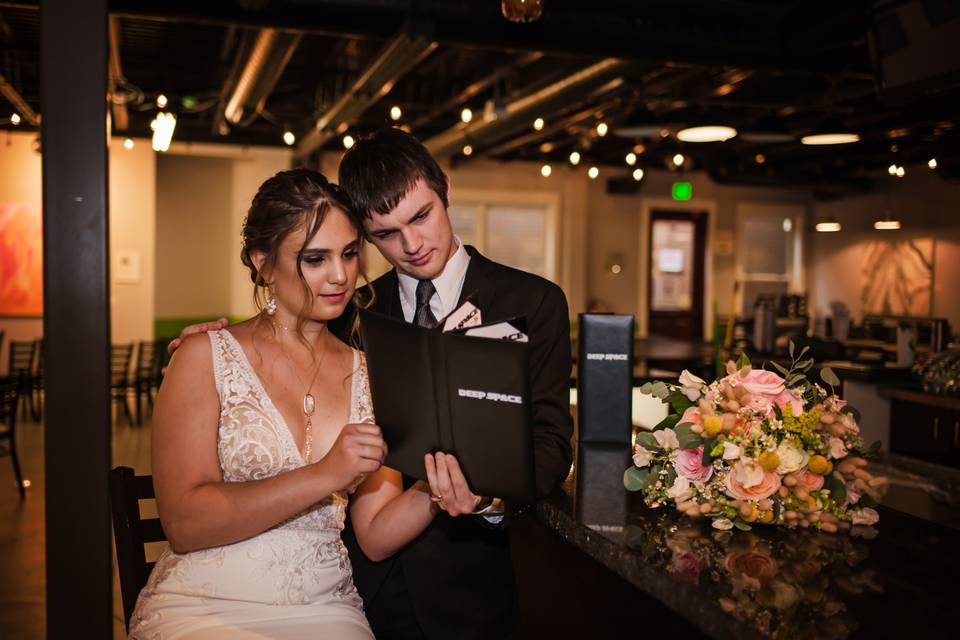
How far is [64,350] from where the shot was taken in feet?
7.26

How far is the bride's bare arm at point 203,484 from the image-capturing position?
1817 mm

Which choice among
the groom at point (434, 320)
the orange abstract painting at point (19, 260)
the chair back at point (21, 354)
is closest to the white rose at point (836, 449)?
the groom at point (434, 320)

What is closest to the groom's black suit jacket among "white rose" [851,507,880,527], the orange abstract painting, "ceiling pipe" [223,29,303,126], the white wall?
"white rose" [851,507,880,527]

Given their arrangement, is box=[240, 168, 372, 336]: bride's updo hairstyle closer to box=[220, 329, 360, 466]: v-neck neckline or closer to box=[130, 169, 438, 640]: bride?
box=[130, 169, 438, 640]: bride

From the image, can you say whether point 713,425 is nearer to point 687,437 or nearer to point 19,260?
point 687,437

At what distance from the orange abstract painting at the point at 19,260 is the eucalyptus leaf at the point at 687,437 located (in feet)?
36.2

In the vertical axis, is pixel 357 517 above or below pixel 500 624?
above

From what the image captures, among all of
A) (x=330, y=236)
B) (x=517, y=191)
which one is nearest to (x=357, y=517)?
(x=330, y=236)

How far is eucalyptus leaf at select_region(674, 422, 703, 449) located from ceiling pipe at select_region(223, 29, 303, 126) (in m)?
3.88

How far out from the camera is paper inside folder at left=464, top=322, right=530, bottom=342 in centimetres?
156

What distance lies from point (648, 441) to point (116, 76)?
297 inches

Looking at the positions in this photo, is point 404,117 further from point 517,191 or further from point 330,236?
point 330,236

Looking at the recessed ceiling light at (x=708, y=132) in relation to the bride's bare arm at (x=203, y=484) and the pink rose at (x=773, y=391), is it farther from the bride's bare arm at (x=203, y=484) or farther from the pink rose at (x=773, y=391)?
the bride's bare arm at (x=203, y=484)

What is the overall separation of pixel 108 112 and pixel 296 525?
115cm
